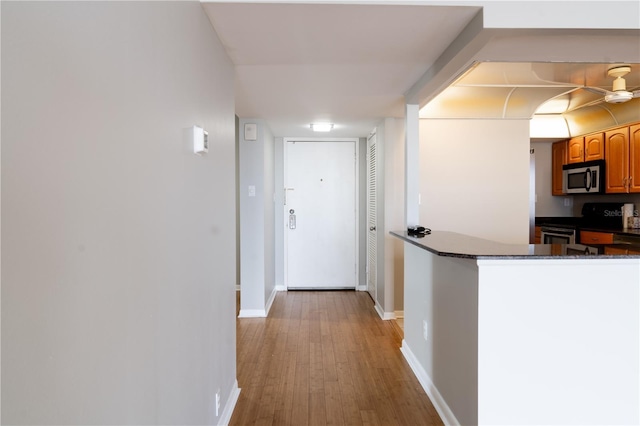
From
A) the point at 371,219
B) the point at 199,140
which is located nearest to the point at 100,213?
the point at 199,140

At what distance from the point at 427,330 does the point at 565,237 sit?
314 cm

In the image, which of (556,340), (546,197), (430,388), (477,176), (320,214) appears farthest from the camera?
(546,197)

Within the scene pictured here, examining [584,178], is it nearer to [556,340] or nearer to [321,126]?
[321,126]

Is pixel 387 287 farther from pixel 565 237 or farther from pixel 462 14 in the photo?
pixel 462 14

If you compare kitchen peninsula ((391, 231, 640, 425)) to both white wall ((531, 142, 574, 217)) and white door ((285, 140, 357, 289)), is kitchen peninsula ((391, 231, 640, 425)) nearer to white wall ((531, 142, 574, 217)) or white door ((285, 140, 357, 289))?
white door ((285, 140, 357, 289))

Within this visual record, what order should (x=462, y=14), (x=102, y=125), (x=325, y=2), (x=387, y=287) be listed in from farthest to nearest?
(x=387, y=287)
(x=462, y=14)
(x=325, y=2)
(x=102, y=125)

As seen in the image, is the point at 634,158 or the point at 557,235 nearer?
the point at 634,158

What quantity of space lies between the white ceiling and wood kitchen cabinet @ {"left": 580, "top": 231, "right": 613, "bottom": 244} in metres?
2.75

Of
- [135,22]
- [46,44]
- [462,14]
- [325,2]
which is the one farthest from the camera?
[462,14]

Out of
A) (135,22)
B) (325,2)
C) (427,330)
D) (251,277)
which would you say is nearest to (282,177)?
(251,277)

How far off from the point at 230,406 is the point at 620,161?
469cm

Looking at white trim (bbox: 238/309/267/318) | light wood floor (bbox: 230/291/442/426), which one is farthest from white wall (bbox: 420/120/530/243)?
white trim (bbox: 238/309/267/318)

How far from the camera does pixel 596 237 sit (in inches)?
169

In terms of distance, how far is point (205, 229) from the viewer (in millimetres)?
1766
